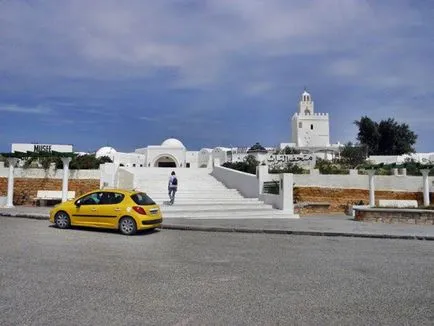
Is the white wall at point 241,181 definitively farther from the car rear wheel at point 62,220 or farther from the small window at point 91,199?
the car rear wheel at point 62,220

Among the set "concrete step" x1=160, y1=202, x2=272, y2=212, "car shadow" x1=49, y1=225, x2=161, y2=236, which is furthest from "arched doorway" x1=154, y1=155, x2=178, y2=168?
"car shadow" x1=49, y1=225, x2=161, y2=236

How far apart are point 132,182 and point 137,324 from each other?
17579 millimetres

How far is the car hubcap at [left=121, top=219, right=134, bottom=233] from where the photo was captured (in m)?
11.6

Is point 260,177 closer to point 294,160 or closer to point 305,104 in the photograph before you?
point 294,160

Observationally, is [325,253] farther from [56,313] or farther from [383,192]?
[383,192]

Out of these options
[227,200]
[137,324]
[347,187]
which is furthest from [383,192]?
[137,324]

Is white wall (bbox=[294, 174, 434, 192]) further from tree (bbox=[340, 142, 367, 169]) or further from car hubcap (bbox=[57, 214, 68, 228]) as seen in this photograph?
tree (bbox=[340, 142, 367, 169])

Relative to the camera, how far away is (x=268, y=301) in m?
5.34

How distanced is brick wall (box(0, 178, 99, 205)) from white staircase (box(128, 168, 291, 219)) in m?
2.47

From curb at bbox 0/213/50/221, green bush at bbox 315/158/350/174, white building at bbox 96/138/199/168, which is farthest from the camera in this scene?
white building at bbox 96/138/199/168

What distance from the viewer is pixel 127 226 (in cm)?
1169

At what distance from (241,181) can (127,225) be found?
1084 centimetres

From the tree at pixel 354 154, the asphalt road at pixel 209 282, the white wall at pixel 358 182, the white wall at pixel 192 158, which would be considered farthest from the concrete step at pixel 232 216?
the white wall at pixel 192 158

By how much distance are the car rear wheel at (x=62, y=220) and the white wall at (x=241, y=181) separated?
9.67m
